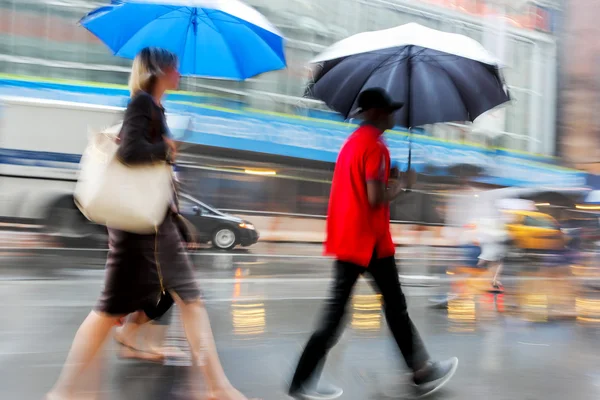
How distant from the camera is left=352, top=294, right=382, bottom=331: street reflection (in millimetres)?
5871

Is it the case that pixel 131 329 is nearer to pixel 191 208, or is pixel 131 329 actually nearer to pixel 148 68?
pixel 148 68

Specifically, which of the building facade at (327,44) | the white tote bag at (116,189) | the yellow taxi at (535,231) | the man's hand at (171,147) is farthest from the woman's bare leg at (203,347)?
the building facade at (327,44)

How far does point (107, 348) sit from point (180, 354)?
543mm

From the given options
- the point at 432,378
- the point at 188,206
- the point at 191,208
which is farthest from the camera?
the point at 191,208

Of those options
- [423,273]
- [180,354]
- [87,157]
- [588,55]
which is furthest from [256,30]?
[588,55]

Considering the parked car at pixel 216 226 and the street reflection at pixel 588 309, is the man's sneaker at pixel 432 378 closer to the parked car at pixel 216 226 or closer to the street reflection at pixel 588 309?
the street reflection at pixel 588 309

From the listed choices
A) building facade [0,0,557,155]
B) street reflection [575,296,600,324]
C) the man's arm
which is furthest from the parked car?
the man's arm

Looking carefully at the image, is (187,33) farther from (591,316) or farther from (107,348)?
(591,316)

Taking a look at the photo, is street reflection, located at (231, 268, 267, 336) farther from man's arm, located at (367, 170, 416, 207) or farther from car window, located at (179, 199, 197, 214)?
car window, located at (179, 199, 197, 214)

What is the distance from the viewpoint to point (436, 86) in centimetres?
425

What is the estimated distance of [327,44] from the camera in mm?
22781

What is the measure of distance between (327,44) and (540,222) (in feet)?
42.1

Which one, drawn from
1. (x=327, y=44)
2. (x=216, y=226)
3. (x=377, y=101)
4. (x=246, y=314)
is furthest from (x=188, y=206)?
(x=327, y=44)

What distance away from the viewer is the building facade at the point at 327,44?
61.1ft
